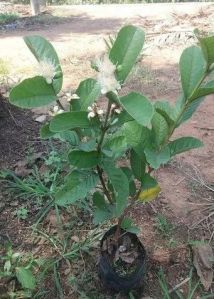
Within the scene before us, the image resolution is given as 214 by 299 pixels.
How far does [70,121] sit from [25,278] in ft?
3.16

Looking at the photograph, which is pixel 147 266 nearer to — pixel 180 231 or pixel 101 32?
pixel 180 231

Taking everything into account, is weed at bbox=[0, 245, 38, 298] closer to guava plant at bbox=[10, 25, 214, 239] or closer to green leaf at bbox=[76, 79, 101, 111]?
Result: guava plant at bbox=[10, 25, 214, 239]

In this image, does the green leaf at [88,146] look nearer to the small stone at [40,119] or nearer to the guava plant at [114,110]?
the guava plant at [114,110]

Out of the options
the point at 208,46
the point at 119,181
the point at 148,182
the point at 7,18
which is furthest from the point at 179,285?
the point at 7,18

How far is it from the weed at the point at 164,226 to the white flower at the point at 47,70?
134cm

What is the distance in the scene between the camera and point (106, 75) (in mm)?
1202

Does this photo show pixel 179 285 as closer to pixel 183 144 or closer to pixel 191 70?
pixel 183 144

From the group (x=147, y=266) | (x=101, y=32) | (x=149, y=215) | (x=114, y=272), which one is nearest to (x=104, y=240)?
(x=114, y=272)

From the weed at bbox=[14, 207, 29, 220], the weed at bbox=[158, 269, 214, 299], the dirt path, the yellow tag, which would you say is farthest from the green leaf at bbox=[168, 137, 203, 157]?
the weed at bbox=[14, 207, 29, 220]

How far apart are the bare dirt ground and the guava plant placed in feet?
2.56

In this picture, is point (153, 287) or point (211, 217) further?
point (211, 217)

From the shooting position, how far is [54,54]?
1394mm

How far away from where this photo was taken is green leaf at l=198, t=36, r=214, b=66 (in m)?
1.15

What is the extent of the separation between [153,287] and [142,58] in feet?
11.7
